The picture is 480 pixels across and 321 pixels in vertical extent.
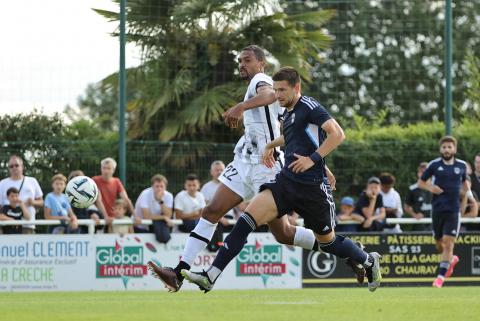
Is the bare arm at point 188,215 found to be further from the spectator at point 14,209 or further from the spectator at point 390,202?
the spectator at point 390,202

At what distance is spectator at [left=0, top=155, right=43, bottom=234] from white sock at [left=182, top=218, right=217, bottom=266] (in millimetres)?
7513

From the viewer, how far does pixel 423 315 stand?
34.3ft

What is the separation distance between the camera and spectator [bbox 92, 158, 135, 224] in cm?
1862

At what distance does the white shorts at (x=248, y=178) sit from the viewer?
11.5 m

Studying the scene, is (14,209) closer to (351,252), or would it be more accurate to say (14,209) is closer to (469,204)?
(469,204)

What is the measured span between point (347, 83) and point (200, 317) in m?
24.2

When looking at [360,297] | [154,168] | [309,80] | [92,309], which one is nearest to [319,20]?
[309,80]

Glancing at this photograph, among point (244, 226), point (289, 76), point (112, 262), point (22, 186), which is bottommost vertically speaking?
point (112, 262)

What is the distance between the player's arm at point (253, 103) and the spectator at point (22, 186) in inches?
306

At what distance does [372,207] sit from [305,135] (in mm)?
9041

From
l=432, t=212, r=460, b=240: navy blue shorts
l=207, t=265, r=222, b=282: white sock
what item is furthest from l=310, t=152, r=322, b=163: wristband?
l=432, t=212, r=460, b=240: navy blue shorts

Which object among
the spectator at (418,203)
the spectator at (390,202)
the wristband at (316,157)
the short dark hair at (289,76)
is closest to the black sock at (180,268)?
the wristband at (316,157)

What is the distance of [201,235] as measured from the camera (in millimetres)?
11297

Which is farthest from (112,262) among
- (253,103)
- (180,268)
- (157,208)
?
(253,103)
